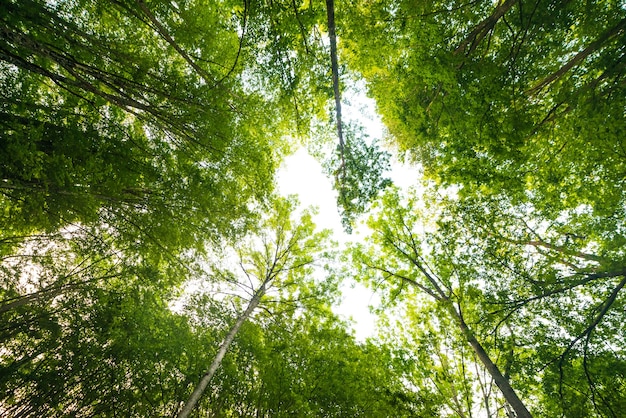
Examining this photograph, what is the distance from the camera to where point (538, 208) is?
19.4ft

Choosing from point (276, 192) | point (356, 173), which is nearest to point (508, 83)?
point (356, 173)

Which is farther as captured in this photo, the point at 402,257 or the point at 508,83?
the point at 402,257

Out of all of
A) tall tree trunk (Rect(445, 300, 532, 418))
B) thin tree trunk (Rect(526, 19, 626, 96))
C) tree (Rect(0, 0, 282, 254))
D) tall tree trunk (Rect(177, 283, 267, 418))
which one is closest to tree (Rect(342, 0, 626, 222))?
thin tree trunk (Rect(526, 19, 626, 96))

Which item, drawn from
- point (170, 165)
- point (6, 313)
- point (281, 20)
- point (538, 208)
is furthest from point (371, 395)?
point (6, 313)

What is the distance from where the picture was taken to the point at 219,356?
548cm

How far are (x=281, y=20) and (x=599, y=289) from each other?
26.1 feet

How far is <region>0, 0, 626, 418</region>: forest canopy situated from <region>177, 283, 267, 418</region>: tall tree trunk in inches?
2.8

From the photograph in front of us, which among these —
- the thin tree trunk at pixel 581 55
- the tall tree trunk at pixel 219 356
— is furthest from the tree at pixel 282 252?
the thin tree trunk at pixel 581 55

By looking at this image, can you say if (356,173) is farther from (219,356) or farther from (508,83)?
(219,356)

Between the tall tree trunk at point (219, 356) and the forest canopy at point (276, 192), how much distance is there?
70mm

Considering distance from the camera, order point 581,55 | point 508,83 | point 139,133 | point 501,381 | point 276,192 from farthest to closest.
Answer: point 276,192 → point 139,133 → point 501,381 → point 508,83 → point 581,55

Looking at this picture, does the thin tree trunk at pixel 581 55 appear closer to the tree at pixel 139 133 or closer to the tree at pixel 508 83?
the tree at pixel 508 83

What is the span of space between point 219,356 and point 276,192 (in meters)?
4.46

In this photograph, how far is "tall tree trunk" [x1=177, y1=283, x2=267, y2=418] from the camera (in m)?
4.53
